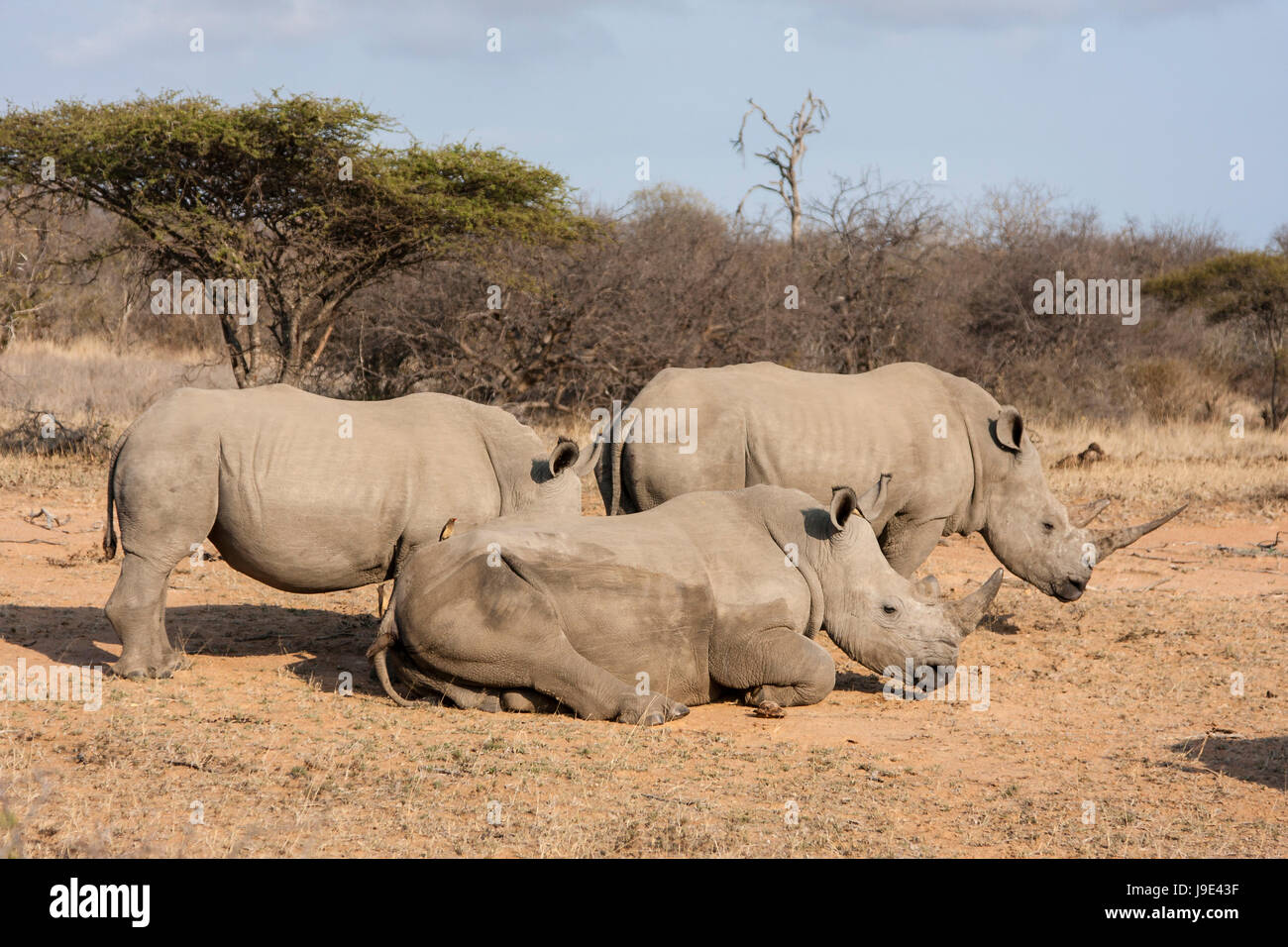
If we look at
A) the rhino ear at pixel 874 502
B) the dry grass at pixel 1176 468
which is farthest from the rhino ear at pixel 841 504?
the dry grass at pixel 1176 468

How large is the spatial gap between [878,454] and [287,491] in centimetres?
392

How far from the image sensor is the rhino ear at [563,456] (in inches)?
292

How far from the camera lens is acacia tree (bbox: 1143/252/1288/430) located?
76.9 feet

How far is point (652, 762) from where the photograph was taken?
19.2 feet

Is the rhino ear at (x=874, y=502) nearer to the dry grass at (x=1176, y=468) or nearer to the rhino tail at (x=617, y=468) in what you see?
the rhino tail at (x=617, y=468)

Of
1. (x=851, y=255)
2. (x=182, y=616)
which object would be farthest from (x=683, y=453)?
(x=851, y=255)

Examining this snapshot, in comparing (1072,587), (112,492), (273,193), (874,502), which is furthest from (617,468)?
(273,193)

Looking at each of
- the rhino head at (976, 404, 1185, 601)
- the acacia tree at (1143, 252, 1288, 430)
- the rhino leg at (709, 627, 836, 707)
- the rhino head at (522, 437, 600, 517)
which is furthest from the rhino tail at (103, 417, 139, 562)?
the acacia tree at (1143, 252, 1288, 430)

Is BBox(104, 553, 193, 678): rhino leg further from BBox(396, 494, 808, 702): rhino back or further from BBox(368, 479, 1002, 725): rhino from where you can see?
BBox(396, 494, 808, 702): rhino back

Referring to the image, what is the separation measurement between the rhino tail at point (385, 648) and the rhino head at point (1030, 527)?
15.1ft

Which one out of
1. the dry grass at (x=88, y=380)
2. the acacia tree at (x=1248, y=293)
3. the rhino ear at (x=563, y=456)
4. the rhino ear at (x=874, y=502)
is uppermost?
the acacia tree at (x=1248, y=293)

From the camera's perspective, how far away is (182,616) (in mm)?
9172

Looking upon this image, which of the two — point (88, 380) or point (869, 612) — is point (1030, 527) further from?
point (88, 380)
